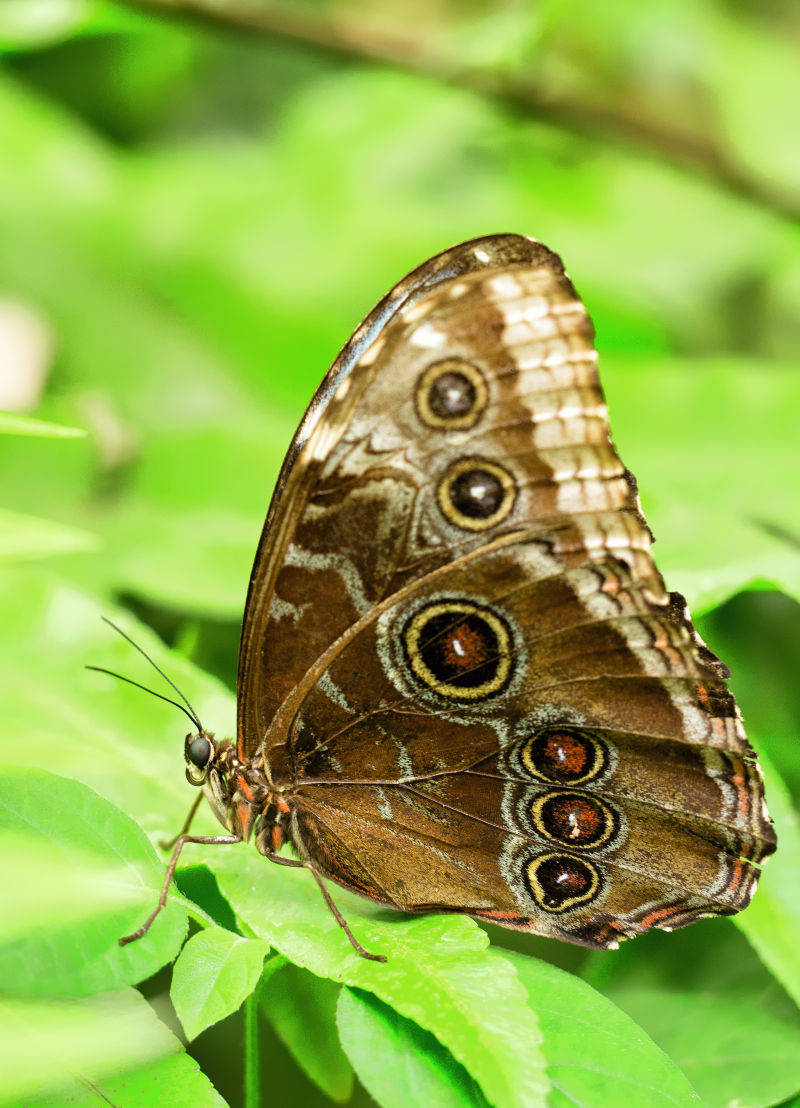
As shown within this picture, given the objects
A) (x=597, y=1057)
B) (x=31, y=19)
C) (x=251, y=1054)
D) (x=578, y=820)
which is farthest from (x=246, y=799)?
(x=31, y=19)

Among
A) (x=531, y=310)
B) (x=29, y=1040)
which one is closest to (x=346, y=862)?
(x=29, y=1040)

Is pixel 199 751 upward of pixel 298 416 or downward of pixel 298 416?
downward

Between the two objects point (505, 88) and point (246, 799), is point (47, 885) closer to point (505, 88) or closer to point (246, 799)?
point (246, 799)

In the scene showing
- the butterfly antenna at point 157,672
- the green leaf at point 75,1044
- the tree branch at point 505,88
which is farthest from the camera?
the tree branch at point 505,88

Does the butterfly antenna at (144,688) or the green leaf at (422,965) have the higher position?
the butterfly antenna at (144,688)

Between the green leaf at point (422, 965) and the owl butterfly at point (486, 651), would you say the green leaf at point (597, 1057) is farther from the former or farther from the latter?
the owl butterfly at point (486, 651)

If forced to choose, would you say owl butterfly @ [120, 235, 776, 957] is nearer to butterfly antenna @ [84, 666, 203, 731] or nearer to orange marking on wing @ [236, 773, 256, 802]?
orange marking on wing @ [236, 773, 256, 802]

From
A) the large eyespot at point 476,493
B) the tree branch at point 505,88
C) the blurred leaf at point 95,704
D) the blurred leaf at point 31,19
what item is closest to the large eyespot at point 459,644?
the large eyespot at point 476,493

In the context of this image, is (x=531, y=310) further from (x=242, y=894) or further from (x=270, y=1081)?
(x=270, y=1081)
